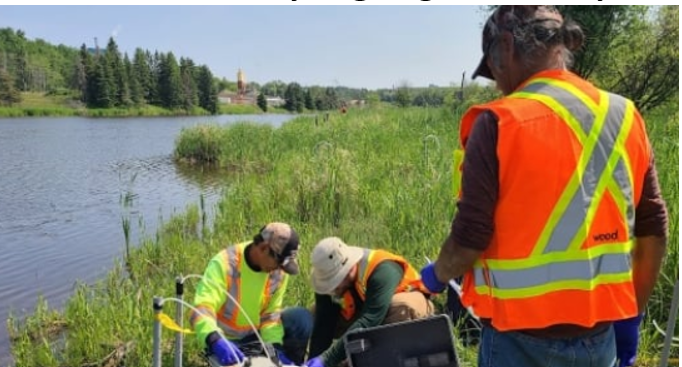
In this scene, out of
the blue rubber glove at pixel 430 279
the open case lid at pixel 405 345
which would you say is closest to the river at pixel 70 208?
the open case lid at pixel 405 345

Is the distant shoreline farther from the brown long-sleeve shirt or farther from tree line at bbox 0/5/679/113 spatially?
the brown long-sleeve shirt

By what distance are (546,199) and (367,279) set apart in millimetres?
1917

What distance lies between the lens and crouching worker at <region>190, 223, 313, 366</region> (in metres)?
3.12

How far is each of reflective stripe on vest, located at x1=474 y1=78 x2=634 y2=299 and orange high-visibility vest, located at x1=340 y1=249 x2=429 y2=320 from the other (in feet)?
5.63

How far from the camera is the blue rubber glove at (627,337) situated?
1699 mm

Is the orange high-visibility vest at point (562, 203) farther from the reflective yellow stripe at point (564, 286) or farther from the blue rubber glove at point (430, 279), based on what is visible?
the blue rubber glove at point (430, 279)

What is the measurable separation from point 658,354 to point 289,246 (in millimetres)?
2274

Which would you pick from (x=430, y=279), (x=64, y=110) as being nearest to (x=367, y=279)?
(x=430, y=279)

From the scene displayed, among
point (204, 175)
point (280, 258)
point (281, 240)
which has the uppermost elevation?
point (281, 240)

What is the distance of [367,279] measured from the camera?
10.2 feet

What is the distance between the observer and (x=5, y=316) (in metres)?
5.43

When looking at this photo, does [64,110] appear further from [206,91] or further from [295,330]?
[295,330]

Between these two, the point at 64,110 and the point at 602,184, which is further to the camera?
the point at 64,110

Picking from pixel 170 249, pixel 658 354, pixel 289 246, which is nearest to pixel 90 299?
pixel 170 249
